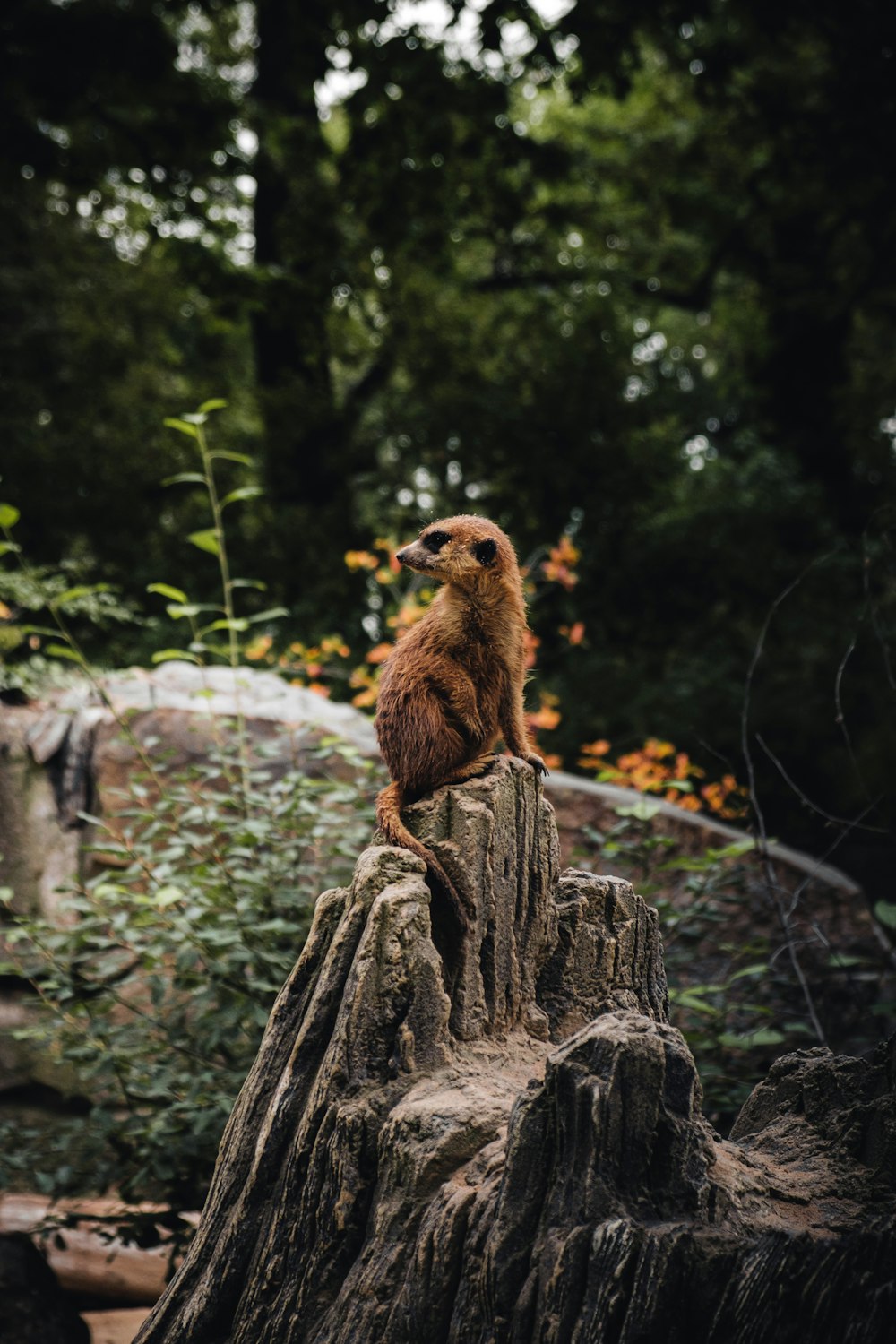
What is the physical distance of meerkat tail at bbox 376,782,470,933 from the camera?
242 cm

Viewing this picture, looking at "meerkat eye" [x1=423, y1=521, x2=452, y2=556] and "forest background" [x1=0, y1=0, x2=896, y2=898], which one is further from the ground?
"forest background" [x1=0, y1=0, x2=896, y2=898]

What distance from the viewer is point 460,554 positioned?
2.66 metres

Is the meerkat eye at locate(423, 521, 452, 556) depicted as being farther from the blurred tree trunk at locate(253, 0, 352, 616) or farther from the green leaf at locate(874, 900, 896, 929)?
the blurred tree trunk at locate(253, 0, 352, 616)

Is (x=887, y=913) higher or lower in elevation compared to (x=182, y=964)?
higher

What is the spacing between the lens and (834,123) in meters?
7.75

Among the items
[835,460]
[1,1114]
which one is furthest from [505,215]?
[1,1114]

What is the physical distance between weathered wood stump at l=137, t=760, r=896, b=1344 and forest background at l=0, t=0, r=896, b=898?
4.66 m

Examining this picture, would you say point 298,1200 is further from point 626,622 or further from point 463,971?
point 626,622

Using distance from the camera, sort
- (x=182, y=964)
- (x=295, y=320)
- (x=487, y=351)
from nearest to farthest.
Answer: (x=182, y=964), (x=295, y=320), (x=487, y=351)

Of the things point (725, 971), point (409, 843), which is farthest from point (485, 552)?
point (725, 971)

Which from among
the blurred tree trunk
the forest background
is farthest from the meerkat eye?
the blurred tree trunk

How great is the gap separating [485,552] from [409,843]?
76cm

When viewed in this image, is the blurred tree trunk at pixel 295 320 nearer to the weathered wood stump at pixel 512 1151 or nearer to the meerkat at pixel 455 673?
the meerkat at pixel 455 673

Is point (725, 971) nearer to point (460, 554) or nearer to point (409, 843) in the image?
point (409, 843)
